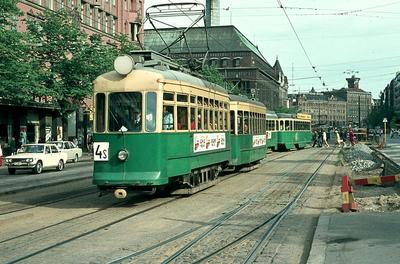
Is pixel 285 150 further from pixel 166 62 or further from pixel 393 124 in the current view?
pixel 393 124

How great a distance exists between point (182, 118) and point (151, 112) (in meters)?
1.35

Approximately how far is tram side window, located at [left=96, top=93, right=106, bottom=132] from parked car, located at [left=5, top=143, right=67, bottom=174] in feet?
49.8

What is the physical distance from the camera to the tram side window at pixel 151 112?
12.7 metres

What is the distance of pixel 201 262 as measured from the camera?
759 cm

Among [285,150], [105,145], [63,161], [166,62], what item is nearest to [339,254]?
[105,145]

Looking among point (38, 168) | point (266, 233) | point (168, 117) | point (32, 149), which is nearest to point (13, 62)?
point (32, 149)

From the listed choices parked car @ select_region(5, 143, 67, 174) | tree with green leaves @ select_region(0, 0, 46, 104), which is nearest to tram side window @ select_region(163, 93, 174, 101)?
parked car @ select_region(5, 143, 67, 174)

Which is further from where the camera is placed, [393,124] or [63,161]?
[393,124]

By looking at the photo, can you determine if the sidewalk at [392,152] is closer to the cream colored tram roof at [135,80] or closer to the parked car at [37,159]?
the cream colored tram roof at [135,80]

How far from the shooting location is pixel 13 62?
31156mm

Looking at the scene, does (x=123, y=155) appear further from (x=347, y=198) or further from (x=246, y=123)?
(x=246, y=123)

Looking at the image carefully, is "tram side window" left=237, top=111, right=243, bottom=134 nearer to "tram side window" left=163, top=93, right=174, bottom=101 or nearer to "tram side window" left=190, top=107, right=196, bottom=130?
"tram side window" left=190, top=107, right=196, bottom=130

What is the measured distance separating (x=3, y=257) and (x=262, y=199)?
26.7ft

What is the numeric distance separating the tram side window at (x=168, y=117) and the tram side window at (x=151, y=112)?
326 millimetres
